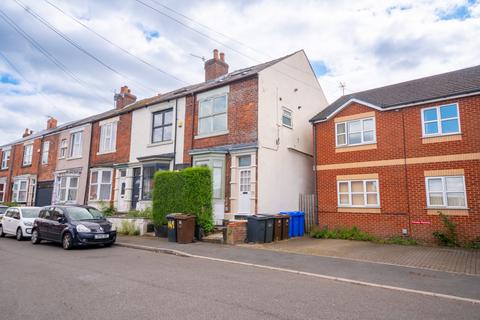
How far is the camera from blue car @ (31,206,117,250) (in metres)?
11.5

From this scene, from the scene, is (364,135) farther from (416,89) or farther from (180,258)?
(180,258)

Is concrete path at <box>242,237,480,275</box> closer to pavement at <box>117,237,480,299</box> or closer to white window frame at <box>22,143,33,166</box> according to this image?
pavement at <box>117,237,480,299</box>

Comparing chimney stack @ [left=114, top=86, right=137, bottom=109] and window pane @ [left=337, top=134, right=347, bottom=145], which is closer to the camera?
window pane @ [left=337, top=134, right=347, bottom=145]

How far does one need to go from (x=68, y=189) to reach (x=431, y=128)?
23489 mm

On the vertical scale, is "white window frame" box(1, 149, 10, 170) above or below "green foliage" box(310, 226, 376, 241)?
above

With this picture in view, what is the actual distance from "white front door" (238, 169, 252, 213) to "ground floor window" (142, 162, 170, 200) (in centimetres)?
529

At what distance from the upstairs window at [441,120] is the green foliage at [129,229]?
528 inches

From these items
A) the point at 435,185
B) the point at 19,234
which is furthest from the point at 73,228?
the point at 435,185

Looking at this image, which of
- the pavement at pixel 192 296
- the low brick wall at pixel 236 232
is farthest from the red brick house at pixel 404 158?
the pavement at pixel 192 296

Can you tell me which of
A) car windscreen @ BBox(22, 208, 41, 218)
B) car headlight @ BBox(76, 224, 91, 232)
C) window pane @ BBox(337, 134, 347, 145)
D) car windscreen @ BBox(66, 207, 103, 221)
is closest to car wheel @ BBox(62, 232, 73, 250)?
car headlight @ BBox(76, 224, 91, 232)

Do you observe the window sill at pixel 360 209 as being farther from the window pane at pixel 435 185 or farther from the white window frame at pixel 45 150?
the white window frame at pixel 45 150

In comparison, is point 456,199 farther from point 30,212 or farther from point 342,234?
point 30,212

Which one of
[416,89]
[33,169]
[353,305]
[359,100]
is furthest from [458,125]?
[33,169]

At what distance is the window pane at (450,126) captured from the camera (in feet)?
40.4
